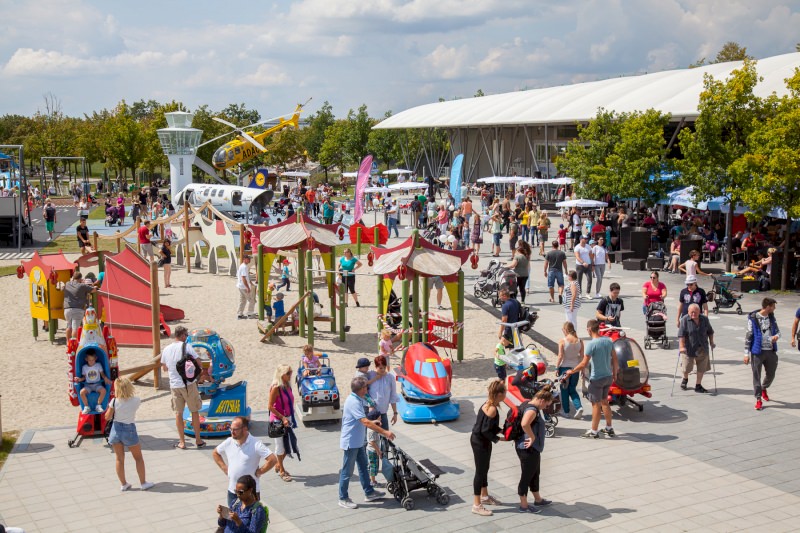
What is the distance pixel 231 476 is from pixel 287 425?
183 centimetres

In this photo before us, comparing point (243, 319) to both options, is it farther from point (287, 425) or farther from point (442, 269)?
point (287, 425)

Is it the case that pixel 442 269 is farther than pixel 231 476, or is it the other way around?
pixel 442 269

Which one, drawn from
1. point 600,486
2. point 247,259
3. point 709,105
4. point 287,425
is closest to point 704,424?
point 600,486

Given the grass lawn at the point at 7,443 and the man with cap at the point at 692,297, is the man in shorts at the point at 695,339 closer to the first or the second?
the man with cap at the point at 692,297

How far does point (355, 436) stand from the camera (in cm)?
921

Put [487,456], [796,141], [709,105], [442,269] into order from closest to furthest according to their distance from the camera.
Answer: [487,456], [442,269], [796,141], [709,105]

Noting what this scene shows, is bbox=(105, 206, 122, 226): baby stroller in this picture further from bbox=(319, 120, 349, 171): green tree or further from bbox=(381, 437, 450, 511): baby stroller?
bbox=(319, 120, 349, 171): green tree

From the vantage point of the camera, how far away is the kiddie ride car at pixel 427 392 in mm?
12180

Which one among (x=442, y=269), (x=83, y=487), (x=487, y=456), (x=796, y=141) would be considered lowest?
(x=83, y=487)

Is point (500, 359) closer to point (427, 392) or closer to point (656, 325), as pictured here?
point (427, 392)

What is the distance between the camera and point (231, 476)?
26.9ft

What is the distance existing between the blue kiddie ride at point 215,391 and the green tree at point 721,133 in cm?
1668

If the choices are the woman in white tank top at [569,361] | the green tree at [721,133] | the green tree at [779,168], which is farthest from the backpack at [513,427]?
the green tree at [721,133]

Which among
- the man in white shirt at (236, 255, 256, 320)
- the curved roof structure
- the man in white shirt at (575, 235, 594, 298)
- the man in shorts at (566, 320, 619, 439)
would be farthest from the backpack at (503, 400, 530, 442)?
the curved roof structure
